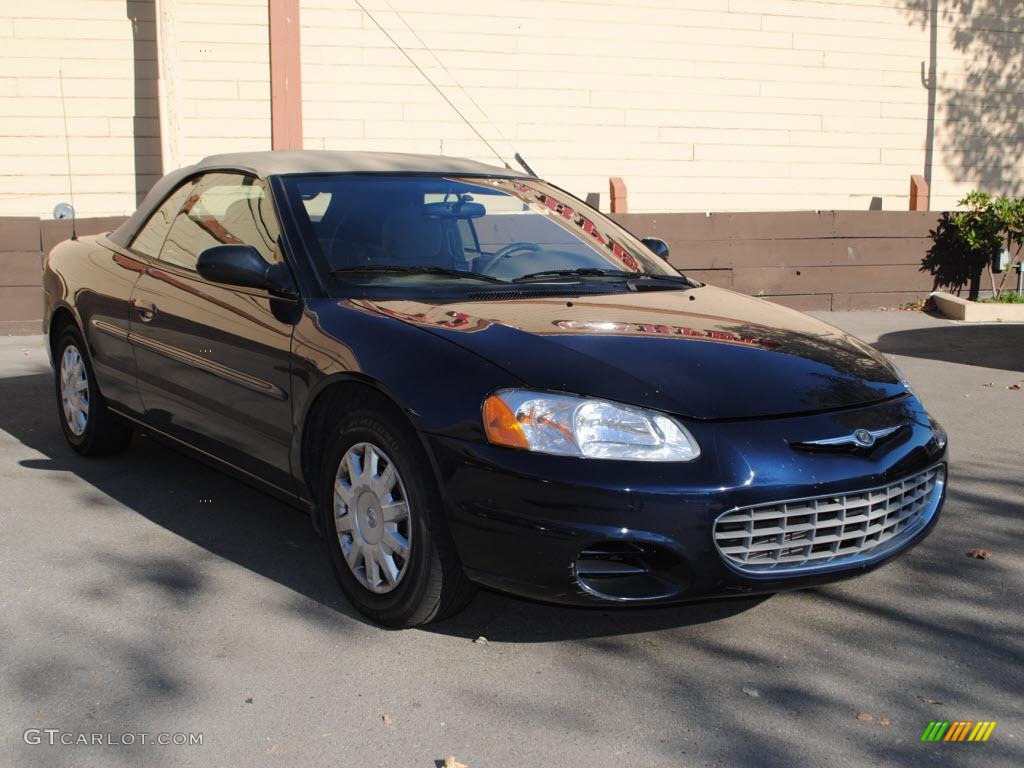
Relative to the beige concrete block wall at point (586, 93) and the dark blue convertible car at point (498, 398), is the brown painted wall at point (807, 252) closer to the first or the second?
the beige concrete block wall at point (586, 93)

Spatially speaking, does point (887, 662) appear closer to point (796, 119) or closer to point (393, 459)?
point (393, 459)

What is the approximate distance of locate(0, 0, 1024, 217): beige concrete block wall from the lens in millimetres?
11523

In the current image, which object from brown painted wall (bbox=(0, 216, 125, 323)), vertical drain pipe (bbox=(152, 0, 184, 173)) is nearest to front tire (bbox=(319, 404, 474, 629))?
brown painted wall (bbox=(0, 216, 125, 323))

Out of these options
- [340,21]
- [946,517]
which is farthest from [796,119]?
[946,517]

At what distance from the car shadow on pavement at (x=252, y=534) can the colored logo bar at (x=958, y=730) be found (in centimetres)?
86

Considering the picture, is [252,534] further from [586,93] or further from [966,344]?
[586,93]

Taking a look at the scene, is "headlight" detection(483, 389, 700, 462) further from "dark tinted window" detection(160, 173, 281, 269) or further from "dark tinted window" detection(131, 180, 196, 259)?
"dark tinted window" detection(131, 180, 196, 259)

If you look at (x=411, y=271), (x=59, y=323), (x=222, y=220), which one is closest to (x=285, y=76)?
(x=59, y=323)

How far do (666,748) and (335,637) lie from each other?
1.19 metres

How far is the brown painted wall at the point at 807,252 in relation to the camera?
12539mm

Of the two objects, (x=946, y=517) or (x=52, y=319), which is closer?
(x=946, y=517)

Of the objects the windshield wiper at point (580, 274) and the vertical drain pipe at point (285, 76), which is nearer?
the windshield wiper at point (580, 274)

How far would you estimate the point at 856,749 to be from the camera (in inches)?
118

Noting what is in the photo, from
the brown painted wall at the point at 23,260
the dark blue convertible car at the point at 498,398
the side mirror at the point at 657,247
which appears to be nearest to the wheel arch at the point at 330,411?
the dark blue convertible car at the point at 498,398
